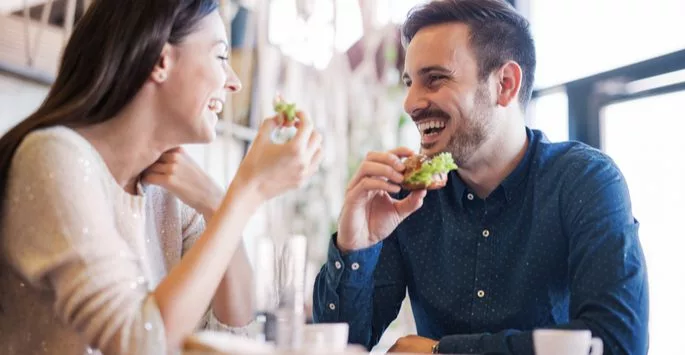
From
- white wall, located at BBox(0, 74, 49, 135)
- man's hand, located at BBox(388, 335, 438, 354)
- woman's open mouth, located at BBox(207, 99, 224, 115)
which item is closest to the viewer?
woman's open mouth, located at BBox(207, 99, 224, 115)

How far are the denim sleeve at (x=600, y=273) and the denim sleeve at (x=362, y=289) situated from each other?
1.26 ft

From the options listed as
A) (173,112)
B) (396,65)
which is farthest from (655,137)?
(173,112)

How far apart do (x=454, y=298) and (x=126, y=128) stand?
104 centimetres

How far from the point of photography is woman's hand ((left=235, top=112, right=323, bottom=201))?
156 cm

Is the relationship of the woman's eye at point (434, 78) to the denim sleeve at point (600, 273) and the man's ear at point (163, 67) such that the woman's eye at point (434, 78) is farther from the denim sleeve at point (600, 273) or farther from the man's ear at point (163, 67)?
the man's ear at point (163, 67)

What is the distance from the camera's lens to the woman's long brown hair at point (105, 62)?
61.1 inches

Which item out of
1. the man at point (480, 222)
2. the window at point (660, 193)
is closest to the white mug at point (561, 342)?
the man at point (480, 222)

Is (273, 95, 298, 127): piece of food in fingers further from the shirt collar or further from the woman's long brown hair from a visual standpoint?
the shirt collar

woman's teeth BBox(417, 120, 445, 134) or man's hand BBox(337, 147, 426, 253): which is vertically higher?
woman's teeth BBox(417, 120, 445, 134)

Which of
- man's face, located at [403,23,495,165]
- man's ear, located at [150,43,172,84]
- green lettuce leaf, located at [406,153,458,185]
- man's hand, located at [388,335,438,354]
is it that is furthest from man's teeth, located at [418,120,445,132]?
man's ear, located at [150,43,172,84]

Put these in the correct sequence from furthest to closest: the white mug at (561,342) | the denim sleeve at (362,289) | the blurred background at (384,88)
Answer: the blurred background at (384,88)
the denim sleeve at (362,289)
the white mug at (561,342)

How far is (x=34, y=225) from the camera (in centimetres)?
139

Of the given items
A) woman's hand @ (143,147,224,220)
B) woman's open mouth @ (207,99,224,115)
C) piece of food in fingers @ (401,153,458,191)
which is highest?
woman's open mouth @ (207,99,224,115)

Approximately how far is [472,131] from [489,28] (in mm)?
342
